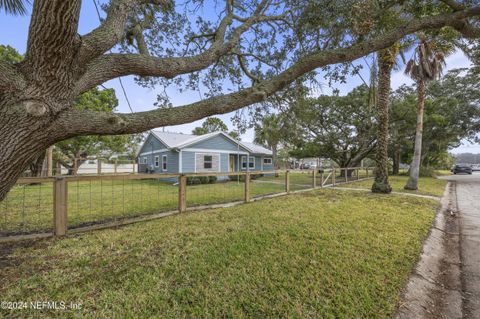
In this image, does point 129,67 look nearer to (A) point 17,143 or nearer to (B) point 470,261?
(A) point 17,143

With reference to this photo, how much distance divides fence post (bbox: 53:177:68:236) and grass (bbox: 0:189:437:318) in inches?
12.4

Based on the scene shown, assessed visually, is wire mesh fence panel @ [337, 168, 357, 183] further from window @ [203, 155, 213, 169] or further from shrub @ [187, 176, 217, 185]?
window @ [203, 155, 213, 169]

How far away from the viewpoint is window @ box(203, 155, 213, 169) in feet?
48.1

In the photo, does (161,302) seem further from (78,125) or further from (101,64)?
(101,64)

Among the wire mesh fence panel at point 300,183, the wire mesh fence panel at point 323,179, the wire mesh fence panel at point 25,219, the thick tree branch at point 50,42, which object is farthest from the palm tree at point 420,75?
the wire mesh fence panel at point 25,219

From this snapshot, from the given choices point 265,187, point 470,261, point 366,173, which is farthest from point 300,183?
point 470,261

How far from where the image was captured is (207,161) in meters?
14.8

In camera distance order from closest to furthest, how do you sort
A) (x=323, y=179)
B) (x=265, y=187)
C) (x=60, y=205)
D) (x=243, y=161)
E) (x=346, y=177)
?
1. (x=60, y=205)
2. (x=265, y=187)
3. (x=323, y=179)
4. (x=346, y=177)
5. (x=243, y=161)

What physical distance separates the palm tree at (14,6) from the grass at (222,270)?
10.9 ft

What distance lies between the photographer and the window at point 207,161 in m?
14.7

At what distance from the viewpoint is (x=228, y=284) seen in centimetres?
232

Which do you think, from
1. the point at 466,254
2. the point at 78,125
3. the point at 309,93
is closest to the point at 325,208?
the point at 466,254

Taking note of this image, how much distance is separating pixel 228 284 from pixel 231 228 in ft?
6.00

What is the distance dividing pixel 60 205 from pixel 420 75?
1424 centimetres
